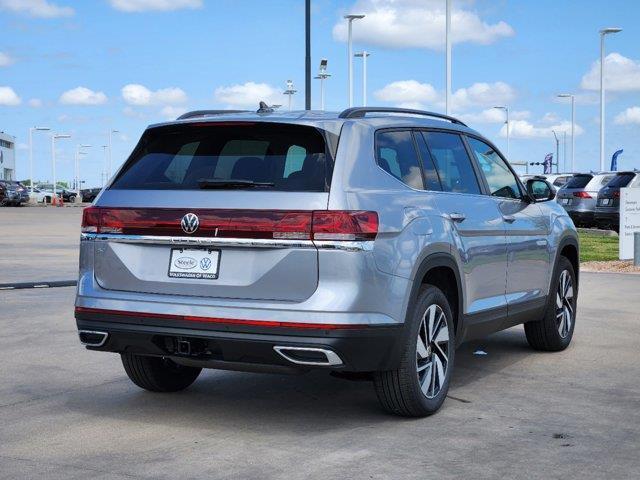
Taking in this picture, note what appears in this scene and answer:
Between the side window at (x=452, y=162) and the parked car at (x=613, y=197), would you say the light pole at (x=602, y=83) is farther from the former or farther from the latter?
the side window at (x=452, y=162)

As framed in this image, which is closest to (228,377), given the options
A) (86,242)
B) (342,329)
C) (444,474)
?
(86,242)

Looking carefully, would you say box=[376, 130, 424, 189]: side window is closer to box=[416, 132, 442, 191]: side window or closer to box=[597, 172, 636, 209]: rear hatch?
box=[416, 132, 442, 191]: side window

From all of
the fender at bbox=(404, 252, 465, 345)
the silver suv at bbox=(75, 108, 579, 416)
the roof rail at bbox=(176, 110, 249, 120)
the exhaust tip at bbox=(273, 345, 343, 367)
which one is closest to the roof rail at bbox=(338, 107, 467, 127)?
the silver suv at bbox=(75, 108, 579, 416)

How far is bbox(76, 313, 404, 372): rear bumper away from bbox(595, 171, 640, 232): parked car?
23.7 m

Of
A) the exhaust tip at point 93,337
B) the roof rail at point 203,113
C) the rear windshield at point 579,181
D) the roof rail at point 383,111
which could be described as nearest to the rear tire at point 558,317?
the roof rail at point 383,111

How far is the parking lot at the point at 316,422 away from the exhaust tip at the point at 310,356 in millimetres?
438

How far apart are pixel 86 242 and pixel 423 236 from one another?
6.33 feet

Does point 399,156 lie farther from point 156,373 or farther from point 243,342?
point 156,373

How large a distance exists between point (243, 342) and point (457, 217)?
1772 millimetres

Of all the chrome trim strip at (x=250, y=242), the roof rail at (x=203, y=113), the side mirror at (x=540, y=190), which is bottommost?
the chrome trim strip at (x=250, y=242)

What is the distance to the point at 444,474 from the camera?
5074mm

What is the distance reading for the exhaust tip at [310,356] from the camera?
5562 millimetres

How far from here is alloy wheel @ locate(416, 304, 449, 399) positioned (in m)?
6.27

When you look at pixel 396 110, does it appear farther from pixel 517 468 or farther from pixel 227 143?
pixel 517 468
